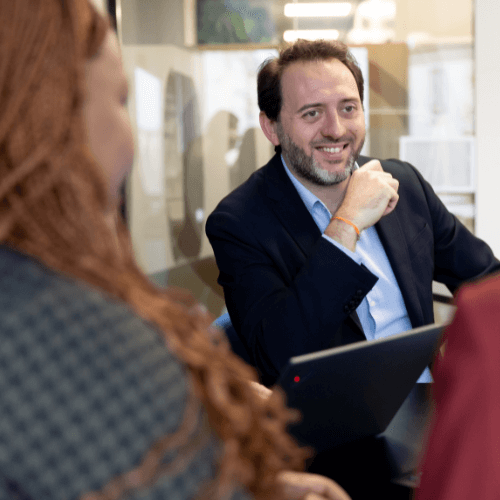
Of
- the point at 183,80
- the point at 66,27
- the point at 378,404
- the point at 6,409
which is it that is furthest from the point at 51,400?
the point at 183,80

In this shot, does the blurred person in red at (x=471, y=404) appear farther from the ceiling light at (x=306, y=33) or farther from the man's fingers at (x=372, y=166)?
the ceiling light at (x=306, y=33)

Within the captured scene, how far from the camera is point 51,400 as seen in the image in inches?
17.0

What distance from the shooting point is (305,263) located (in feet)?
4.92

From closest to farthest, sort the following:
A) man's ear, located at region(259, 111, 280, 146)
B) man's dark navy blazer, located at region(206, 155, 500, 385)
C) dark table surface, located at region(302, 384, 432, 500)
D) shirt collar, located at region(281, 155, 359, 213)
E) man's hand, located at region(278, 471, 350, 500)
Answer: man's hand, located at region(278, 471, 350, 500)
dark table surface, located at region(302, 384, 432, 500)
man's dark navy blazer, located at region(206, 155, 500, 385)
shirt collar, located at region(281, 155, 359, 213)
man's ear, located at region(259, 111, 280, 146)

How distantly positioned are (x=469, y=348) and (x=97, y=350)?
0.29 metres

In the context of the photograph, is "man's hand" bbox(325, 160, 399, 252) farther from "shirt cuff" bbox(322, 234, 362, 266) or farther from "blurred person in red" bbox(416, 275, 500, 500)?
"blurred person in red" bbox(416, 275, 500, 500)

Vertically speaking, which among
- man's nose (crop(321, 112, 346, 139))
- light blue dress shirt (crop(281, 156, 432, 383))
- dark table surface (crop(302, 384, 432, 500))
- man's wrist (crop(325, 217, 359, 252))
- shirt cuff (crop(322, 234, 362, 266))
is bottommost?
dark table surface (crop(302, 384, 432, 500))

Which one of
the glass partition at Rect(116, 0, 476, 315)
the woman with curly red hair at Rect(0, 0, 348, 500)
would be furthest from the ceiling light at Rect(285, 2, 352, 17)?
the woman with curly red hair at Rect(0, 0, 348, 500)

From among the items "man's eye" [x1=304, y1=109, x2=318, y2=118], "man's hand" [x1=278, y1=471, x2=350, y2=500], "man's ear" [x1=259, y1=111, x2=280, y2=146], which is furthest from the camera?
"man's ear" [x1=259, y1=111, x2=280, y2=146]

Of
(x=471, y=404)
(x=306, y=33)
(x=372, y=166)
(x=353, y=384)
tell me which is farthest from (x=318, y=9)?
(x=471, y=404)

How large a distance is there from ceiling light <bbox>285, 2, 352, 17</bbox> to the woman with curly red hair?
8.67ft

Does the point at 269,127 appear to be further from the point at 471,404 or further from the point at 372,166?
the point at 471,404

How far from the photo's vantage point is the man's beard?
5.92 ft

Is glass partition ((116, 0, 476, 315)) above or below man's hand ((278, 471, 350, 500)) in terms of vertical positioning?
above
